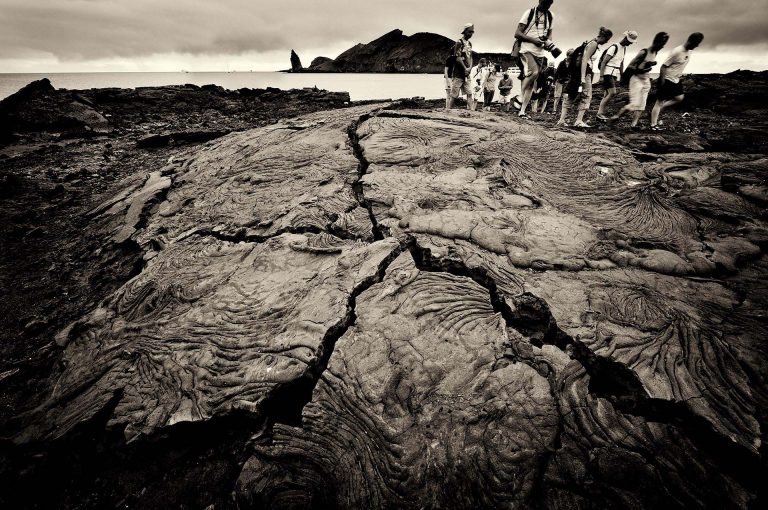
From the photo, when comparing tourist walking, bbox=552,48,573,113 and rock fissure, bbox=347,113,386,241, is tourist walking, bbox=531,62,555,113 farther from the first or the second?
rock fissure, bbox=347,113,386,241

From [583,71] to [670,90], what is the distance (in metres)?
1.86

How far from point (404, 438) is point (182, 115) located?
10378 mm

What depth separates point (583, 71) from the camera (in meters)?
5.58

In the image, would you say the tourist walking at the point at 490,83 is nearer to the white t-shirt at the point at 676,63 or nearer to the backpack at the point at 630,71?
the backpack at the point at 630,71

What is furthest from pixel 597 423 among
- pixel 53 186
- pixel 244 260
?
pixel 53 186

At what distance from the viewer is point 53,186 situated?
14.4ft

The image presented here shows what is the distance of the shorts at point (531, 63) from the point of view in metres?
5.27

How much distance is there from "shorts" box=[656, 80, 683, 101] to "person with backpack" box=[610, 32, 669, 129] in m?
0.54

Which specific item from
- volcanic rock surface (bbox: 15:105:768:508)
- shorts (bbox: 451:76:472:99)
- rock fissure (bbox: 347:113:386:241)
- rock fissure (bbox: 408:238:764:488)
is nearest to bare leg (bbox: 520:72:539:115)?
shorts (bbox: 451:76:472:99)

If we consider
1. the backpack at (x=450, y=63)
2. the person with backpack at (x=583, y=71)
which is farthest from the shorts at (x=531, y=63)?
the backpack at (x=450, y=63)

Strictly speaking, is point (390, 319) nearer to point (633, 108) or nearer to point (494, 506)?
point (494, 506)

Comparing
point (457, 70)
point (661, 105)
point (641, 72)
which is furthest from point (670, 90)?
point (457, 70)

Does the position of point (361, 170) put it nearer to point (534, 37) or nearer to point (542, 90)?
point (534, 37)

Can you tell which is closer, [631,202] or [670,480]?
[670,480]
